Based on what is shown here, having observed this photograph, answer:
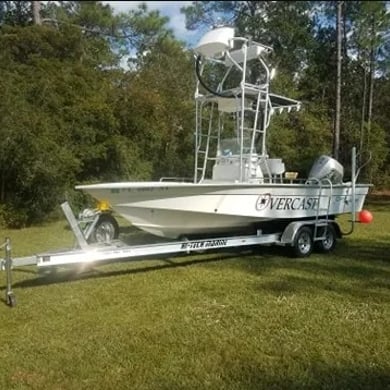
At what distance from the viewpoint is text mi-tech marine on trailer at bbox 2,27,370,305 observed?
24.7 feet

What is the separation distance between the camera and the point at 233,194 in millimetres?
7715

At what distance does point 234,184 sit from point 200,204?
0.59 metres

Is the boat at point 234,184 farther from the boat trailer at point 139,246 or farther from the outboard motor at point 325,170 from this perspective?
the boat trailer at point 139,246

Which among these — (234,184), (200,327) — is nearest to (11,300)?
(200,327)

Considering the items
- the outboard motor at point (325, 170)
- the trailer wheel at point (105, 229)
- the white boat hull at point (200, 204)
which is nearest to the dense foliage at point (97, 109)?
the outboard motor at point (325, 170)

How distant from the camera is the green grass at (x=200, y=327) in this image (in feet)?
12.5

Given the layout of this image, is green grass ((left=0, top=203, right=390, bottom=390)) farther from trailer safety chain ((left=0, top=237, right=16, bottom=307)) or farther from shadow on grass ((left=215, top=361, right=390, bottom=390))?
trailer safety chain ((left=0, top=237, right=16, bottom=307))

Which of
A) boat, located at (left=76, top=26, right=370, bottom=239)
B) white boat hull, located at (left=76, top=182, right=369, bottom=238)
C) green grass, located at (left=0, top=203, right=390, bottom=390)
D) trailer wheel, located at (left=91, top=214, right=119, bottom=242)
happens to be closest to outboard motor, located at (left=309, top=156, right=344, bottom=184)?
boat, located at (left=76, top=26, right=370, bottom=239)

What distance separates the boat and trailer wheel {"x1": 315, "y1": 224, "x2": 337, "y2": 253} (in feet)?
0.85

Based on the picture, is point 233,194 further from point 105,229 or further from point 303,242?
point 105,229

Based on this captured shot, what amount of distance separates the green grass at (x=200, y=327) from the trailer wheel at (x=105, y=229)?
44cm

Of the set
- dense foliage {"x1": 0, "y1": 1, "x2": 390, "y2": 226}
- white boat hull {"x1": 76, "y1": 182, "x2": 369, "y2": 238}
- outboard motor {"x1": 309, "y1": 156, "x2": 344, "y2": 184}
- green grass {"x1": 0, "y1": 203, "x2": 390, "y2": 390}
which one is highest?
dense foliage {"x1": 0, "y1": 1, "x2": 390, "y2": 226}

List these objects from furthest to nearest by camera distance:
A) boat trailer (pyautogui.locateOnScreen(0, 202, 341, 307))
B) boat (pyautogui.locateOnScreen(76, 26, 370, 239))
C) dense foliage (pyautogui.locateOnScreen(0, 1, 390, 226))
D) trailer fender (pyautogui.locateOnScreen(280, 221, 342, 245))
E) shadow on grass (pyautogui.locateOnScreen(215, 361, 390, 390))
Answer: dense foliage (pyautogui.locateOnScreen(0, 1, 390, 226)) → trailer fender (pyautogui.locateOnScreen(280, 221, 342, 245)) → boat (pyautogui.locateOnScreen(76, 26, 370, 239)) → boat trailer (pyautogui.locateOnScreen(0, 202, 341, 307)) → shadow on grass (pyautogui.locateOnScreen(215, 361, 390, 390))

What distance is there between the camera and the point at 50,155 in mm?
12977
